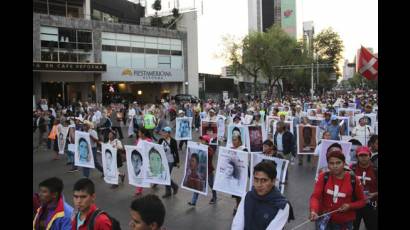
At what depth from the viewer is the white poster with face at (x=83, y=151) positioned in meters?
10.2

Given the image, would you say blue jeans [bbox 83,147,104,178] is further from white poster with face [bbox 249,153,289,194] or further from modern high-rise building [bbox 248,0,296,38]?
modern high-rise building [bbox 248,0,296,38]

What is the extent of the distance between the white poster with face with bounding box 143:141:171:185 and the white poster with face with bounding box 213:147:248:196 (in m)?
1.37

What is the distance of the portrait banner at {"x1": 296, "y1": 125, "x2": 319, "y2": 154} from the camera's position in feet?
39.7

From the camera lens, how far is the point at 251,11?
117 meters

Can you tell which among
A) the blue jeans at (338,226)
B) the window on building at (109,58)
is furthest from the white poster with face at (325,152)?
the window on building at (109,58)

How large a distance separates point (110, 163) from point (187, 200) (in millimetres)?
2224

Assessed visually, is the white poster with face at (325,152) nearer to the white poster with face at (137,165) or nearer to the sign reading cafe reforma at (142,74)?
the white poster with face at (137,165)

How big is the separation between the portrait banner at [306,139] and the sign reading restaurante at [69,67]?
28433 millimetres

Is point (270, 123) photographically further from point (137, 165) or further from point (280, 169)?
point (280, 169)

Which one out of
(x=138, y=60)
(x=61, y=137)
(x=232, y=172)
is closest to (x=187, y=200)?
(x=232, y=172)

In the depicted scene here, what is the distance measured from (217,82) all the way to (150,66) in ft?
62.5

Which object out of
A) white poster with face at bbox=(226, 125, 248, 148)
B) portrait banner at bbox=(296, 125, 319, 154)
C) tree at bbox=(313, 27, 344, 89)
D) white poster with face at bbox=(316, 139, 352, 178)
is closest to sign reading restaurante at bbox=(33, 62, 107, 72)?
white poster with face at bbox=(226, 125, 248, 148)

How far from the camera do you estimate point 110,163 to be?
9.65 meters
